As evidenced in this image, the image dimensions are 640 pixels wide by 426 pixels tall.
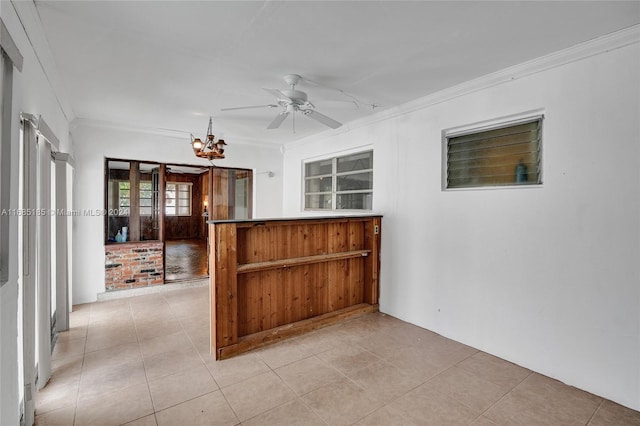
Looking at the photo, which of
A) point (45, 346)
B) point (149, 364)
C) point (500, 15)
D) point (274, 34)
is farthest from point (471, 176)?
point (45, 346)

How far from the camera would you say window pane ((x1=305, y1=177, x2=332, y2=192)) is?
5.72 m

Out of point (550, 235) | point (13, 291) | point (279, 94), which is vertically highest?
point (279, 94)

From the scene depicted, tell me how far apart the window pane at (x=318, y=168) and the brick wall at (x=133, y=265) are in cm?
304

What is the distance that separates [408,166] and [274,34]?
2.35 meters

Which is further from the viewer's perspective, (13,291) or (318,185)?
(318,185)

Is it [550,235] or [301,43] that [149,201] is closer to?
[301,43]

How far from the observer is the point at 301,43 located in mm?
2576

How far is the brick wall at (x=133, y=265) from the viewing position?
498cm

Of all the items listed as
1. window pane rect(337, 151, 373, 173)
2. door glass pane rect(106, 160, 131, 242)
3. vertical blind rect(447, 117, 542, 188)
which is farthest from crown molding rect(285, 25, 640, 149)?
door glass pane rect(106, 160, 131, 242)

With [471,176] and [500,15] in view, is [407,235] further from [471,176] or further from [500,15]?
[500,15]

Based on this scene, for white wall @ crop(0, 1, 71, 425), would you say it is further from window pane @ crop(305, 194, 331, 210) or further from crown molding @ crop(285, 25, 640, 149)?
window pane @ crop(305, 194, 331, 210)

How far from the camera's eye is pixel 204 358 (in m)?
3.06

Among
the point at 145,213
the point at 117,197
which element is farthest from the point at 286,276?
the point at 117,197

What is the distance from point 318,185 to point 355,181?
3.54 feet
